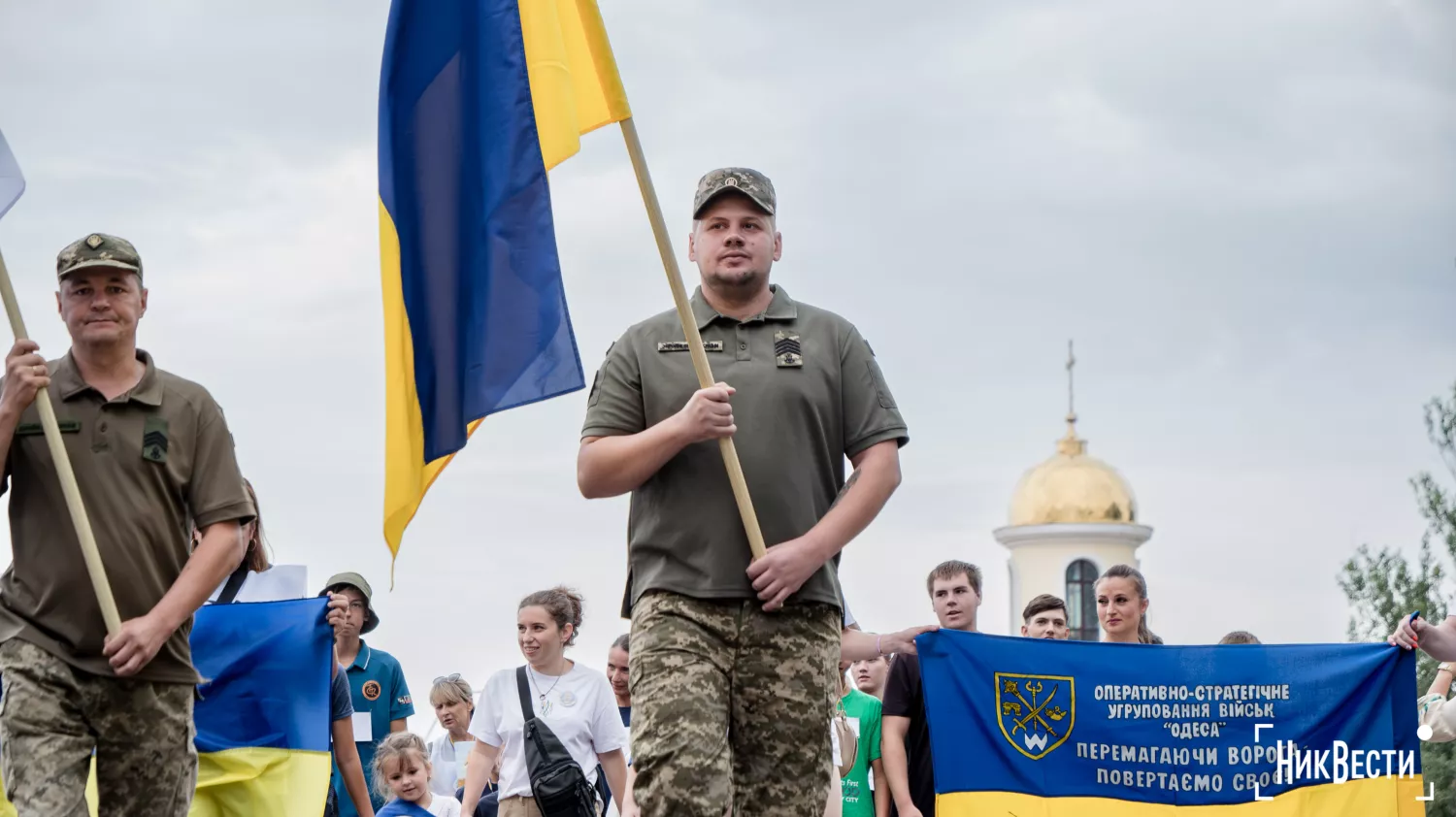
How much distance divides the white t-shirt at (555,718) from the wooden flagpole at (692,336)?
3899 mm

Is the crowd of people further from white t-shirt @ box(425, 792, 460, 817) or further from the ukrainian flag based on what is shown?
white t-shirt @ box(425, 792, 460, 817)

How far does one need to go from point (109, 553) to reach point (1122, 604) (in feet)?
18.9

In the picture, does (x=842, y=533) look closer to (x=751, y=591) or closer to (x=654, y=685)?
(x=751, y=591)

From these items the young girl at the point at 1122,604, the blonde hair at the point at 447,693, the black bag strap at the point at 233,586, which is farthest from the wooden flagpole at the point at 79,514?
the blonde hair at the point at 447,693

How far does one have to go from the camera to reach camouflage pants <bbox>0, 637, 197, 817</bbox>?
620cm

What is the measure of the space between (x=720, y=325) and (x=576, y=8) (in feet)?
4.66

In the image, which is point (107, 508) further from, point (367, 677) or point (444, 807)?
point (367, 677)

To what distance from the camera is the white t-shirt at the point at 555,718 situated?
32.0ft

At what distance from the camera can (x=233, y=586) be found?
32.0 feet

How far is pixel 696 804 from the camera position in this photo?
18.8 feet

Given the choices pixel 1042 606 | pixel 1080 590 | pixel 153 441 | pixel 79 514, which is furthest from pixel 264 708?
pixel 1080 590

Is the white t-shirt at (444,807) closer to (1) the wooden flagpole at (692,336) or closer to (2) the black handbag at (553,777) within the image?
(2) the black handbag at (553,777)

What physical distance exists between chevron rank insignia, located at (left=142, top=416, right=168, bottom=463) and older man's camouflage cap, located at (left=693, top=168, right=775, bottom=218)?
1.97 metres

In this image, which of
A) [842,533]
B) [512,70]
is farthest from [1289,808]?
[512,70]
